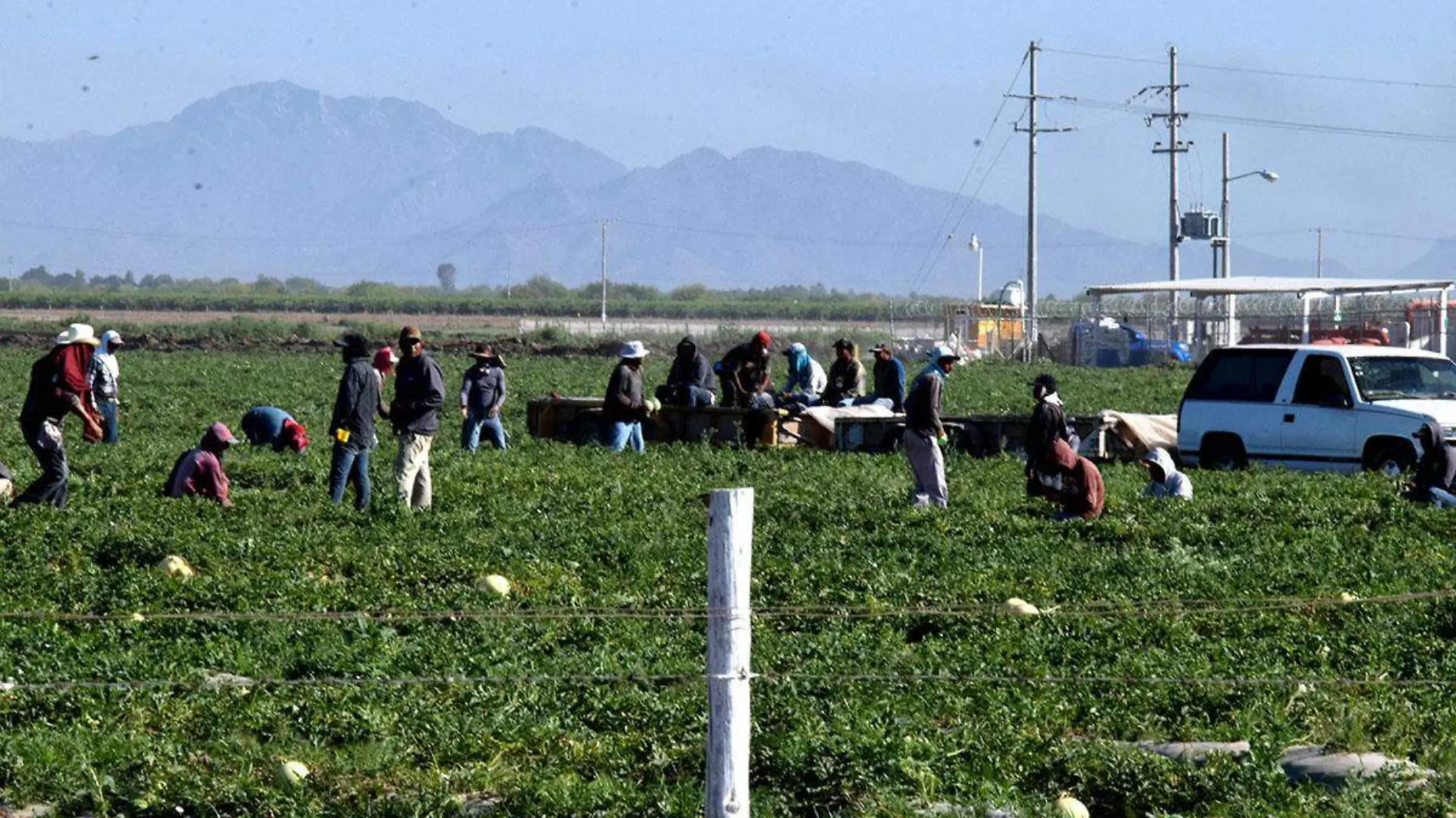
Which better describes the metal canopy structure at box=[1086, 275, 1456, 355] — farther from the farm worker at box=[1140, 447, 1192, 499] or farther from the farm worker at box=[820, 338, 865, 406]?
the farm worker at box=[1140, 447, 1192, 499]

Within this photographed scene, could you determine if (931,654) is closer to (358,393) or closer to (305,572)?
(305,572)

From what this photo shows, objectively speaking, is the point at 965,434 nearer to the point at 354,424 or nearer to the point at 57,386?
the point at 354,424

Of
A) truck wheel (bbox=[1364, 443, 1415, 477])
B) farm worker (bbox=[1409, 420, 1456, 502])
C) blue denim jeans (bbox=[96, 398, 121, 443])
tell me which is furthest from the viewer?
blue denim jeans (bbox=[96, 398, 121, 443])

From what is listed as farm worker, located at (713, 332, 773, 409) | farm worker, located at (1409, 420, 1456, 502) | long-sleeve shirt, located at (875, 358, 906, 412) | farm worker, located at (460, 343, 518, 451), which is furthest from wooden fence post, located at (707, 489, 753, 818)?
long-sleeve shirt, located at (875, 358, 906, 412)

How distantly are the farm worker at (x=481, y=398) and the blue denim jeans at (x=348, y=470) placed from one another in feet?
21.6

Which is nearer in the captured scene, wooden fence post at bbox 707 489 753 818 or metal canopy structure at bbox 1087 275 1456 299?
wooden fence post at bbox 707 489 753 818

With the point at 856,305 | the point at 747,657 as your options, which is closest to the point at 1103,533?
the point at 747,657

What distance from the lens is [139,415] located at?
30438mm

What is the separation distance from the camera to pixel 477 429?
23.8 metres

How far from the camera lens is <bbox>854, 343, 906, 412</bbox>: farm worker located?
25375mm

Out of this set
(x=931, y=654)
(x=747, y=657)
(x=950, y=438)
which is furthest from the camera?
(x=950, y=438)

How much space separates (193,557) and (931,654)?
18.0ft

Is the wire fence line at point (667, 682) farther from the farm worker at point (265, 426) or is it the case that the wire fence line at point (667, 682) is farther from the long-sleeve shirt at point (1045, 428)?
the farm worker at point (265, 426)

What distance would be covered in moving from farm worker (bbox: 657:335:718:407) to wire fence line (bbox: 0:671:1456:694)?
15.5 metres
